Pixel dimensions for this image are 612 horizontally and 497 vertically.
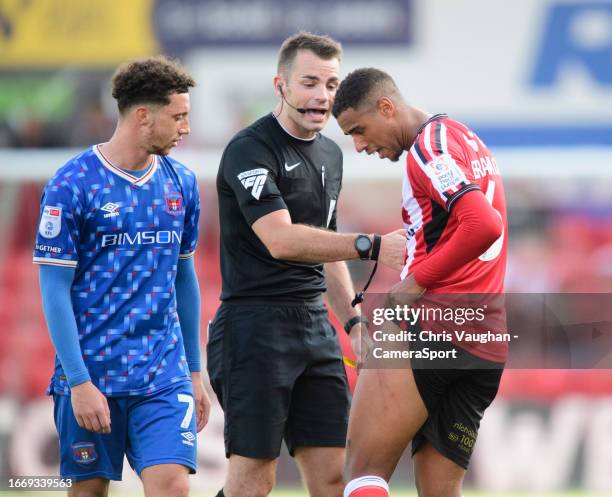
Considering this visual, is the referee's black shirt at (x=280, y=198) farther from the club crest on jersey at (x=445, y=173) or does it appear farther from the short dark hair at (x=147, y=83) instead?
the club crest on jersey at (x=445, y=173)

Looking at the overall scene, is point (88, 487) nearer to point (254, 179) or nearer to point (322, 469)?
point (322, 469)

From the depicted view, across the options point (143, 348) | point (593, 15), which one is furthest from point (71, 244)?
point (593, 15)

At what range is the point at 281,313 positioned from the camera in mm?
4898

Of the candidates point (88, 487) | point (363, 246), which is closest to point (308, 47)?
point (363, 246)

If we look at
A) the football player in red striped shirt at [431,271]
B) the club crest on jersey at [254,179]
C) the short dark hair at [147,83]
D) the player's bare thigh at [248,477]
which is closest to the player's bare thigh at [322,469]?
the player's bare thigh at [248,477]

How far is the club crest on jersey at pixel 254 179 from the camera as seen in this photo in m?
4.72

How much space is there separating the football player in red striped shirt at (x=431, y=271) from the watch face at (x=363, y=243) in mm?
171

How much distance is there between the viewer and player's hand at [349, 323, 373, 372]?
15.6ft

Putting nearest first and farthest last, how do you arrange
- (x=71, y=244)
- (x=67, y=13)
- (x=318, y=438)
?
(x=71, y=244) < (x=318, y=438) < (x=67, y=13)

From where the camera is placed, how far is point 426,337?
450cm

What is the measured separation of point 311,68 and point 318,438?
162 centimetres

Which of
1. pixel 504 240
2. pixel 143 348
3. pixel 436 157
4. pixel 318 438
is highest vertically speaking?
pixel 436 157

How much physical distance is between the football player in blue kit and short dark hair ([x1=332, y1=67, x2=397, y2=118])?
0.63m

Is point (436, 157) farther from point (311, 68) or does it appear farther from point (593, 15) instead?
point (593, 15)
